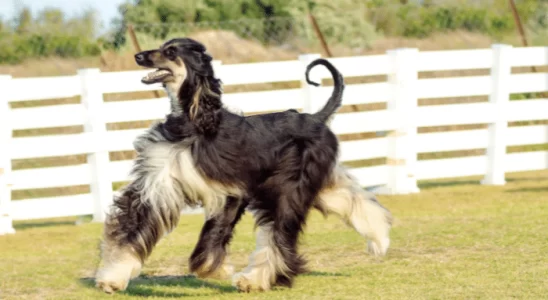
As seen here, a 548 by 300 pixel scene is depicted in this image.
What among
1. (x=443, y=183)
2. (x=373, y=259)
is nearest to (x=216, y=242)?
(x=373, y=259)

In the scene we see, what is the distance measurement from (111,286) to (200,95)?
1287mm

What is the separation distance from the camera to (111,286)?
641 cm

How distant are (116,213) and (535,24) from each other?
67.8 feet

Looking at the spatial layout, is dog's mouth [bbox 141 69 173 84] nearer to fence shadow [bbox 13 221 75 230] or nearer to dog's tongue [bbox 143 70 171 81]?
dog's tongue [bbox 143 70 171 81]

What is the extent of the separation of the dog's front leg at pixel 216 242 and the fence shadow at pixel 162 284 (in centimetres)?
11

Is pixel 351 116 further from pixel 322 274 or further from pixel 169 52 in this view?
pixel 169 52

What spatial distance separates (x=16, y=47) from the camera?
63.9ft

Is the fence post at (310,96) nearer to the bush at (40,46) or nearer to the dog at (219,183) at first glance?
the dog at (219,183)

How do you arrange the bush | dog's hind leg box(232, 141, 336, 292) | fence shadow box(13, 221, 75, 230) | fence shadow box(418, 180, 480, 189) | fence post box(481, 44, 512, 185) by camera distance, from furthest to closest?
the bush
fence shadow box(418, 180, 480, 189)
fence post box(481, 44, 512, 185)
fence shadow box(13, 221, 75, 230)
dog's hind leg box(232, 141, 336, 292)

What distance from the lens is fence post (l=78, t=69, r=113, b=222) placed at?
35.6ft

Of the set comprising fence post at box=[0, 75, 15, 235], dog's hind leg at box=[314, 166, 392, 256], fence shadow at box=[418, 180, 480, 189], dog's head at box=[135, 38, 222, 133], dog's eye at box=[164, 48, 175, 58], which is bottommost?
fence shadow at box=[418, 180, 480, 189]

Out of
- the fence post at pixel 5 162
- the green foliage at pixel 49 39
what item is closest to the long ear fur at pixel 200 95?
the fence post at pixel 5 162

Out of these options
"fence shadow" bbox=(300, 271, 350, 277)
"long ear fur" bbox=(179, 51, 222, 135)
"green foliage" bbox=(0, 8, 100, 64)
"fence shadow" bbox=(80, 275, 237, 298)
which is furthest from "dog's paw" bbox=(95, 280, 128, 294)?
"green foliage" bbox=(0, 8, 100, 64)

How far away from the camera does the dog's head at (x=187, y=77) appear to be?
6.51 meters
